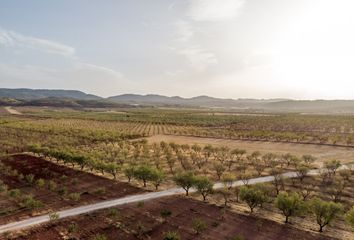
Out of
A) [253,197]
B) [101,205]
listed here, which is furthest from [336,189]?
[101,205]

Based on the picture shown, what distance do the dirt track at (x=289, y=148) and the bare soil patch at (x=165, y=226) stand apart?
32.1 metres

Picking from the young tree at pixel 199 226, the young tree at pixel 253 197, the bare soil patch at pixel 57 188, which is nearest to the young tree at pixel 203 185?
the young tree at pixel 253 197

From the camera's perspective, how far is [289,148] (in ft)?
253

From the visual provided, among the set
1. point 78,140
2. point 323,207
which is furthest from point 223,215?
point 78,140

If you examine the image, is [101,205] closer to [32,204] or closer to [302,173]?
[32,204]

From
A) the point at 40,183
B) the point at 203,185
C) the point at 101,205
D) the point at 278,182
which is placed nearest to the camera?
the point at 101,205

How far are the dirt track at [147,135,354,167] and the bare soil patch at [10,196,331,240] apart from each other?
105 ft

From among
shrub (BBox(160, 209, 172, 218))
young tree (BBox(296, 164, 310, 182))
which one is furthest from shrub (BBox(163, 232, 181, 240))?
young tree (BBox(296, 164, 310, 182))

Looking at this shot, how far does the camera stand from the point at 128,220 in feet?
107

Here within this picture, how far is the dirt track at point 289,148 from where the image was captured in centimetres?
6600

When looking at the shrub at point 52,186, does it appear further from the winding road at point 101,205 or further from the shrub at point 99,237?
the shrub at point 99,237

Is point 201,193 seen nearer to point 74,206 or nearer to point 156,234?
point 156,234

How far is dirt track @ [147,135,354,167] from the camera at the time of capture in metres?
66.0

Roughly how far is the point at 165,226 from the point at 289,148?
5464 centimetres
